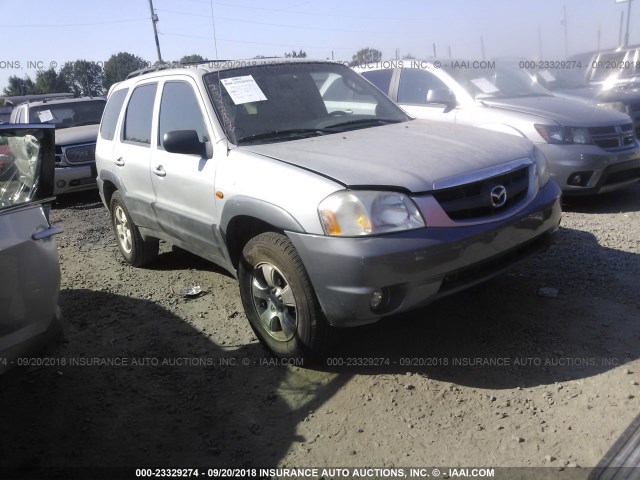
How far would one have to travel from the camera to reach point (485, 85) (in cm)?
658

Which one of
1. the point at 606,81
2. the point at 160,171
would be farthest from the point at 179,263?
the point at 606,81

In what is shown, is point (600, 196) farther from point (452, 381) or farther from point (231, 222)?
point (231, 222)

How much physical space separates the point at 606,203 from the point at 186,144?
487 cm

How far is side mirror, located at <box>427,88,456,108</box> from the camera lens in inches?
242

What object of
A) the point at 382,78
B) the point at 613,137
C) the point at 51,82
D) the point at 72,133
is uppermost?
the point at 51,82

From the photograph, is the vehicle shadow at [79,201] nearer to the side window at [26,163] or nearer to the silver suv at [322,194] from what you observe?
the silver suv at [322,194]

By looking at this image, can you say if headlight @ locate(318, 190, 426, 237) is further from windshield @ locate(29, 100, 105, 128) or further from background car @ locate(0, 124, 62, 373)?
windshield @ locate(29, 100, 105, 128)

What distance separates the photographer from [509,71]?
23.5ft

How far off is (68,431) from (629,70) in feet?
39.0

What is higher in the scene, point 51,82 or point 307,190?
point 51,82

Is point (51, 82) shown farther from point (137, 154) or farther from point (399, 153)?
point (399, 153)

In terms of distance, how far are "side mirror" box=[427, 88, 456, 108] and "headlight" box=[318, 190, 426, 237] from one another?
3676 millimetres

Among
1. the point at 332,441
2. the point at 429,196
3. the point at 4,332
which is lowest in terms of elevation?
the point at 332,441

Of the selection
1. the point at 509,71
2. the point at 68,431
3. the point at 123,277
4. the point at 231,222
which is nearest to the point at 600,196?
the point at 509,71
